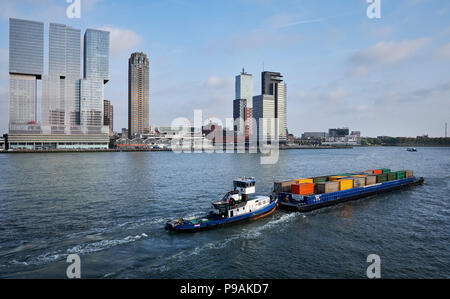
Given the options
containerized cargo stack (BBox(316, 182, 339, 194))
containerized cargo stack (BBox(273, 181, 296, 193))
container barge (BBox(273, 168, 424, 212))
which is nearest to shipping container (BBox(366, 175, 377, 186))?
container barge (BBox(273, 168, 424, 212))

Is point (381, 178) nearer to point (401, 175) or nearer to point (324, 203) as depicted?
point (401, 175)

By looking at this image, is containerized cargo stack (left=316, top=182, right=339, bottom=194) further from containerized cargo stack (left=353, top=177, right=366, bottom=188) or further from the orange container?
containerized cargo stack (left=353, top=177, right=366, bottom=188)

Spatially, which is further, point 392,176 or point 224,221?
point 392,176

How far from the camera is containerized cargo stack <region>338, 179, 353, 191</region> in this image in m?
46.4

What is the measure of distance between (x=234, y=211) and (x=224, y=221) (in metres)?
1.96

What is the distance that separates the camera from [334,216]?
37.2 meters

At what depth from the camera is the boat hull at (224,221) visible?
2942 cm

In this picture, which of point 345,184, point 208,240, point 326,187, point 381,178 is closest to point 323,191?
point 326,187

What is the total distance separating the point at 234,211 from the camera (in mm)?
33375

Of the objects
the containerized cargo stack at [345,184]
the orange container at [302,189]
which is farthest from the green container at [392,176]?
the orange container at [302,189]

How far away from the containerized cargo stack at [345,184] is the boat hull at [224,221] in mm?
13983

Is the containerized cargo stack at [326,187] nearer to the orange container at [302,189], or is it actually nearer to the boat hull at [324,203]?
the orange container at [302,189]
